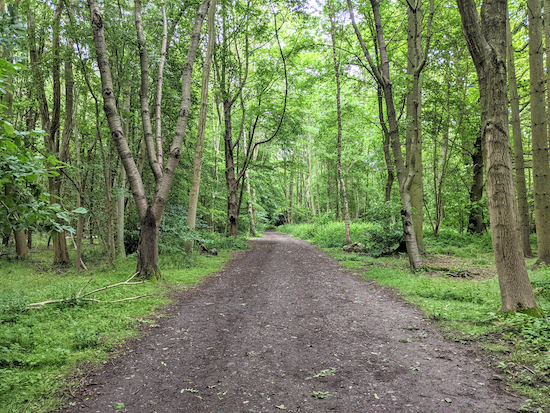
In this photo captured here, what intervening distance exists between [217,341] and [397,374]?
228cm

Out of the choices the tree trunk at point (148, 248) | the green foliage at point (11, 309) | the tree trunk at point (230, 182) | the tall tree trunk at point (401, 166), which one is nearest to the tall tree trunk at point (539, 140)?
the tall tree trunk at point (401, 166)

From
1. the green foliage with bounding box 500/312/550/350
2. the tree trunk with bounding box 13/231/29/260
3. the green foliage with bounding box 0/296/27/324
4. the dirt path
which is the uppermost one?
the tree trunk with bounding box 13/231/29/260

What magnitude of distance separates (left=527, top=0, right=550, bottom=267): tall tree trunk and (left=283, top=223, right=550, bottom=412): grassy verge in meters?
1.55

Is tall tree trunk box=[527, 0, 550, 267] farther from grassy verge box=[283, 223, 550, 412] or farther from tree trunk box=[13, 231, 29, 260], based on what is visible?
tree trunk box=[13, 231, 29, 260]

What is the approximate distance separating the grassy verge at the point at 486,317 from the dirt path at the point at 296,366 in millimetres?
215

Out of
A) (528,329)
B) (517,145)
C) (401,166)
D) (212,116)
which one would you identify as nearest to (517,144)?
(517,145)

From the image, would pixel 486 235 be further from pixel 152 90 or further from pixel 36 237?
pixel 36 237

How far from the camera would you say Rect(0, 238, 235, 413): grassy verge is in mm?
2676

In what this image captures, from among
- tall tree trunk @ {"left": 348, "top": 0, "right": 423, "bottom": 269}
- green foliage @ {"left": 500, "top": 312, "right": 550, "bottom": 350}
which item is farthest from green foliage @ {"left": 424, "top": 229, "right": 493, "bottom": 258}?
green foliage @ {"left": 500, "top": 312, "right": 550, "bottom": 350}

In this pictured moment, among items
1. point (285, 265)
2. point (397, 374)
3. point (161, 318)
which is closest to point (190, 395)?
point (397, 374)

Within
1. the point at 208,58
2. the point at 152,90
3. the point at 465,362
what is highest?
the point at 208,58

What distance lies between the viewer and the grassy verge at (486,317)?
9.41 ft

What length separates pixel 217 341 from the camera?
13.4ft

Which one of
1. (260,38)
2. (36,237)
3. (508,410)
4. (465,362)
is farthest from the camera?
(36,237)
